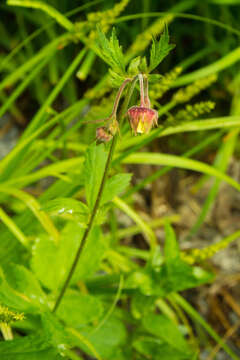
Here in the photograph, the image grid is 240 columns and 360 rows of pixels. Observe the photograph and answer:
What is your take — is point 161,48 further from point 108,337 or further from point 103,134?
point 108,337

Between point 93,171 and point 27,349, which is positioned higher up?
point 93,171

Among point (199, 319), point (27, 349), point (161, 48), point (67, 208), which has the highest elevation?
point (161, 48)

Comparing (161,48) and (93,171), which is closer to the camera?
(161,48)

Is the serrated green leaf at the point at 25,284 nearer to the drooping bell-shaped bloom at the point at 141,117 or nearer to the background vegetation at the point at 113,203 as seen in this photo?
the background vegetation at the point at 113,203

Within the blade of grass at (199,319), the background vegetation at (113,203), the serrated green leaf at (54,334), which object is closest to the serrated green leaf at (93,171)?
the background vegetation at (113,203)

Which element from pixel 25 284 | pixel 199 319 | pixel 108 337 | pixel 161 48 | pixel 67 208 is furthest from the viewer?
pixel 199 319

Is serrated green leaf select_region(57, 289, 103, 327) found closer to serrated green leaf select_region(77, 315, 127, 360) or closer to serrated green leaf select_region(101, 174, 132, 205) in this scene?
serrated green leaf select_region(77, 315, 127, 360)

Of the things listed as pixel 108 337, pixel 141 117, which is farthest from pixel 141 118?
pixel 108 337
